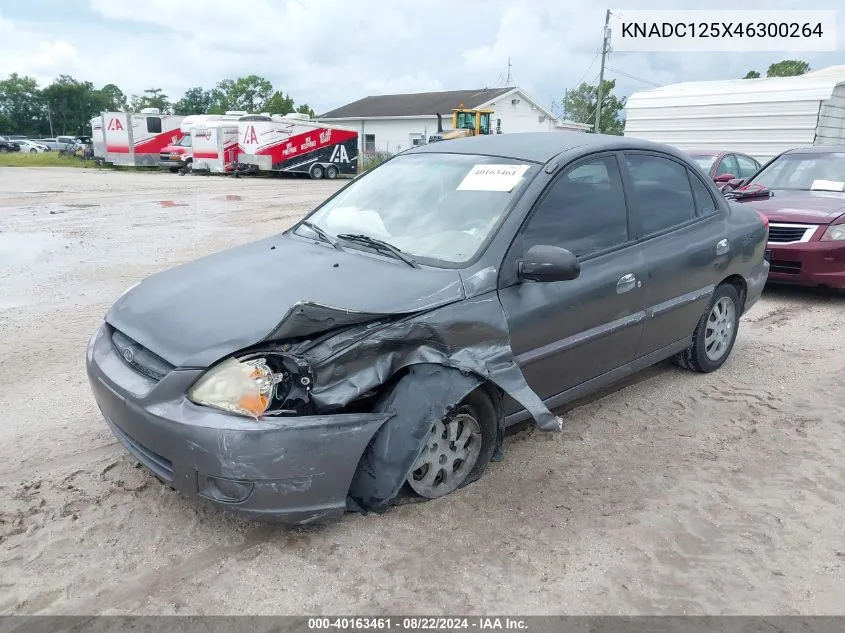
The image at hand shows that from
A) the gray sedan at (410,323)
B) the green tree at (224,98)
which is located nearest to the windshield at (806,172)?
the gray sedan at (410,323)

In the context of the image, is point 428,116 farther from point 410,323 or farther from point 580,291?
point 410,323

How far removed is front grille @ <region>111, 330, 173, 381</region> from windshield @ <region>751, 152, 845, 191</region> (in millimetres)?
7917

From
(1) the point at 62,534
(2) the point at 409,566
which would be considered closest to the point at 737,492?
(2) the point at 409,566

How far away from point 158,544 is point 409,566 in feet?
3.60

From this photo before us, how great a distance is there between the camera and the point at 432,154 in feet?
14.0

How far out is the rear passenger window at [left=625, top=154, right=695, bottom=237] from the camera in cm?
416

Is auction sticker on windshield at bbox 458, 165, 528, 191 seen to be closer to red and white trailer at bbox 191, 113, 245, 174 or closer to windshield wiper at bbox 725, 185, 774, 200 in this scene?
windshield wiper at bbox 725, 185, 774, 200

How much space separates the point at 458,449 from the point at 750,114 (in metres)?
16.0

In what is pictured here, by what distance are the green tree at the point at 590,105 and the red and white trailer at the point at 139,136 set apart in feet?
152

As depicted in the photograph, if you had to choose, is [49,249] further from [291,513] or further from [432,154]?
[291,513]

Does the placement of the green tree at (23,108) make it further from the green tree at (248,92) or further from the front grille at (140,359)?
the front grille at (140,359)

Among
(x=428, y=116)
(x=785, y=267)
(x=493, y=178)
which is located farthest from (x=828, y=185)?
(x=428, y=116)

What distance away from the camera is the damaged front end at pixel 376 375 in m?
2.68

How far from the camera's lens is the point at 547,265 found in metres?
3.22
